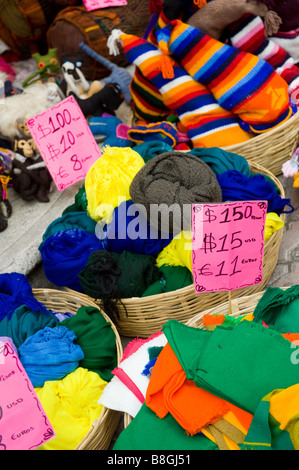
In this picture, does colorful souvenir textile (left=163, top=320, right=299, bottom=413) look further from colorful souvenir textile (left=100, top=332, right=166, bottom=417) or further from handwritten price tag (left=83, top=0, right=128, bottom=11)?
handwritten price tag (left=83, top=0, right=128, bottom=11)

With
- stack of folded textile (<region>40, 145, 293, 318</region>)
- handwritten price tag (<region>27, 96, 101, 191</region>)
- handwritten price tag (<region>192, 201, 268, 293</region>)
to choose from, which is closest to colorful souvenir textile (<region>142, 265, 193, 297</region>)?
stack of folded textile (<region>40, 145, 293, 318</region>)

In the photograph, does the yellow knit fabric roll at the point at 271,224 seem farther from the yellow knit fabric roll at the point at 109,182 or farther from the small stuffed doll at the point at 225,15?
the small stuffed doll at the point at 225,15

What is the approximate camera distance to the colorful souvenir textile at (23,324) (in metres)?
1.44

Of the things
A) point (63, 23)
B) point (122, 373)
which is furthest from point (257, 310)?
point (63, 23)

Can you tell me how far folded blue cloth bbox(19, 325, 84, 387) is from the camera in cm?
132

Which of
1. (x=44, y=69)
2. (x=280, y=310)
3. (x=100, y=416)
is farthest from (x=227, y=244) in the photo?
(x=44, y=69)

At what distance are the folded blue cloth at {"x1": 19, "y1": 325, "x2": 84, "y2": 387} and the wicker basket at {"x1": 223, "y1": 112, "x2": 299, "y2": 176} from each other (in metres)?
1.03

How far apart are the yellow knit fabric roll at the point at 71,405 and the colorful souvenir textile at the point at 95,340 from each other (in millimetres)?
34

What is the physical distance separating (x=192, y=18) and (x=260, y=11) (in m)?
0.27

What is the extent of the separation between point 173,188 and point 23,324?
60 cm

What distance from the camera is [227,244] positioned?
1293mm

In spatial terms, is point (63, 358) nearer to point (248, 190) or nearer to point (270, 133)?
point (248, 190)

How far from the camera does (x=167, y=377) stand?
108cm

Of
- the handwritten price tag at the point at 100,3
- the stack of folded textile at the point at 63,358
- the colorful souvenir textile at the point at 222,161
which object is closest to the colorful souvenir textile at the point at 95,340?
the stack of folded textile at the point at 63,358
